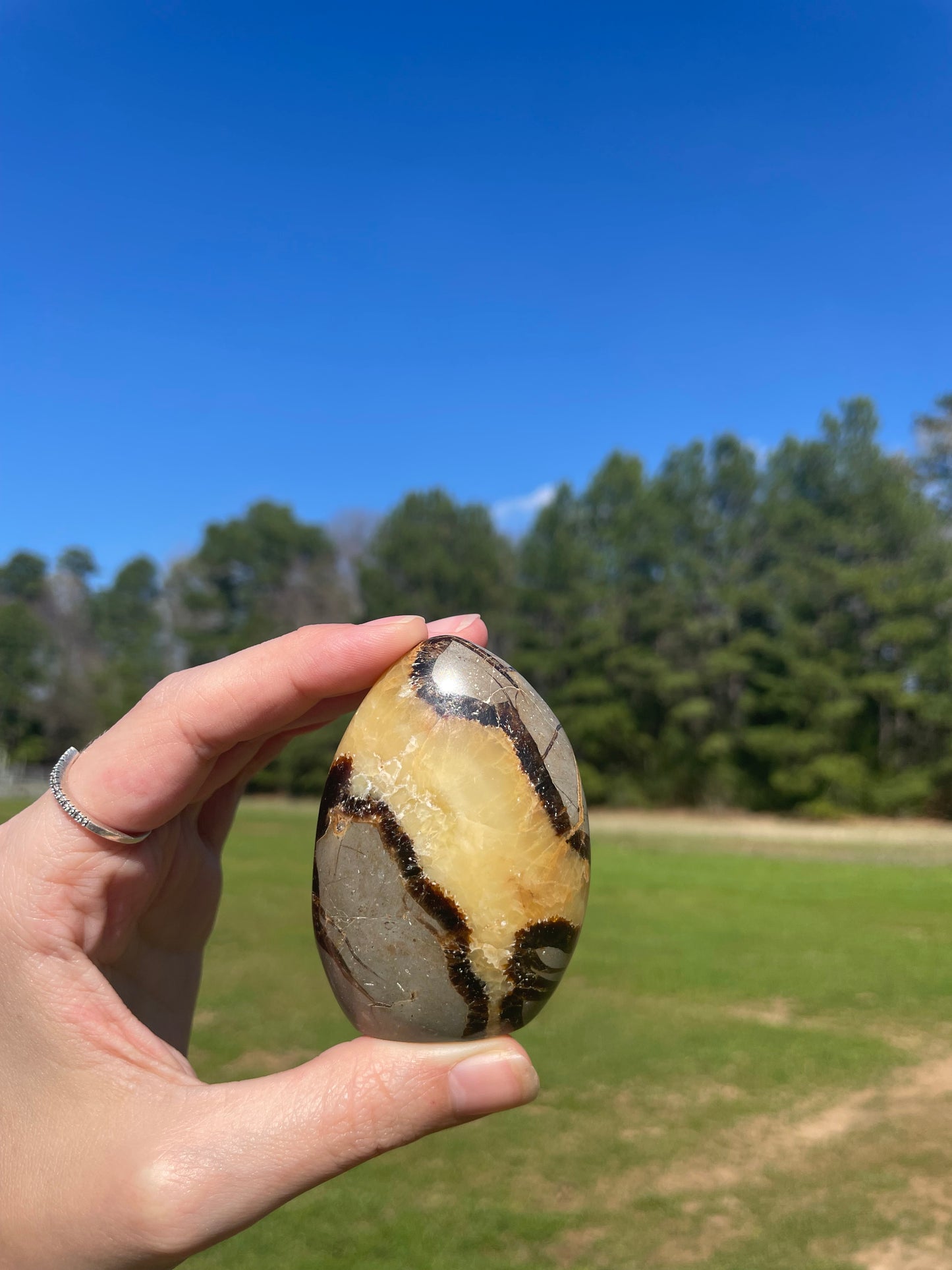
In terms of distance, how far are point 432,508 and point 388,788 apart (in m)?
29.0

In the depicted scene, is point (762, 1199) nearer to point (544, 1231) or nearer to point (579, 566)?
point (544, 1231)

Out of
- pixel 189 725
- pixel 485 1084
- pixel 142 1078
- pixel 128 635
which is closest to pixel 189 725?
pixel 189 725

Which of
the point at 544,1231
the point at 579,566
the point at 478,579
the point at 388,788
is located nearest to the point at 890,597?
the point at 579,566

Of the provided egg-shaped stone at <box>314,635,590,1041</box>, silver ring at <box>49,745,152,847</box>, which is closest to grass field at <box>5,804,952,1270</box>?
egg-shaped stone at <box>314,635,590,1041</box>

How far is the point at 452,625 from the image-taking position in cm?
310

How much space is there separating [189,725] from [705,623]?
2674 centimetres

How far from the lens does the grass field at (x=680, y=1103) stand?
464 cm

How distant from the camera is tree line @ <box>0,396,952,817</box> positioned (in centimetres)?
2455

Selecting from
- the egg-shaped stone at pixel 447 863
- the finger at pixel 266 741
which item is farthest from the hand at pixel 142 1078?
the finger at pixel 266 741

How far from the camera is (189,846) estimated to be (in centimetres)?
277

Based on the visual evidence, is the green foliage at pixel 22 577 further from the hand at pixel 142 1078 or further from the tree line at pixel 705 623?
the hand at pixel 142 1078

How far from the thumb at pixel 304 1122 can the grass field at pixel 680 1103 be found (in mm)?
2938

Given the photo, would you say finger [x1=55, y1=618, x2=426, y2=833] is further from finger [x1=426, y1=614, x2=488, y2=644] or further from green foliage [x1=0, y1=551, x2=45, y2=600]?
green foliage [x1=0, y1=551, x2=45, y2=600]

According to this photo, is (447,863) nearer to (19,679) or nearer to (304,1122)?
(304,1122)
